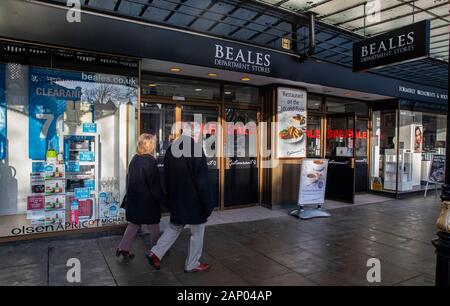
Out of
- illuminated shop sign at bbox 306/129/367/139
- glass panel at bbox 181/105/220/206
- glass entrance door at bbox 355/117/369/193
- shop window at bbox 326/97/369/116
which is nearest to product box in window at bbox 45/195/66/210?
glass panel at bbox 181/105/220/206

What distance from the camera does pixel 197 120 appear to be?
663 cm

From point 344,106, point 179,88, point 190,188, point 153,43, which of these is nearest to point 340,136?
point 344,106

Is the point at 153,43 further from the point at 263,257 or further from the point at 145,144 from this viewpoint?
the point at 263,257

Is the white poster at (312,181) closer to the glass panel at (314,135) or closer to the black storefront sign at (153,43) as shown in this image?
the glass panel at (314,135)

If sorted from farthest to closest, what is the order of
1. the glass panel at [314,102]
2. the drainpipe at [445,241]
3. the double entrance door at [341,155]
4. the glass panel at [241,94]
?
the glass panel at [314,102]
the double entrance door at [341,155]
the glass panel at [241,94]
the drainpipe at [445,241]

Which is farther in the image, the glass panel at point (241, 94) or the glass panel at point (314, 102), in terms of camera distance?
the glass panel at point (314, 102)

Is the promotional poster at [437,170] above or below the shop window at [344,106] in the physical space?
below

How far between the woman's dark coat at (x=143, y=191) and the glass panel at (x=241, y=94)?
11.1 ft

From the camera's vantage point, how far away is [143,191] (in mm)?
3959

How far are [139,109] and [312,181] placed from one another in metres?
3.84

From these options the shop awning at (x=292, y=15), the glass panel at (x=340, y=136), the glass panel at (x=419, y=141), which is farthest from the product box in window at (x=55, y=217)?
the glass panel at (x=419, y=141)

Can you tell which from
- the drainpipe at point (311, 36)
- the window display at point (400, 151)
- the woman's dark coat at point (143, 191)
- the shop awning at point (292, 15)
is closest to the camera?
the woman's dark coat at point (143, 191)

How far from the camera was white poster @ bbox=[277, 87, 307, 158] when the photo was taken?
7.15m

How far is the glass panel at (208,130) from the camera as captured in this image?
21.6 ft
